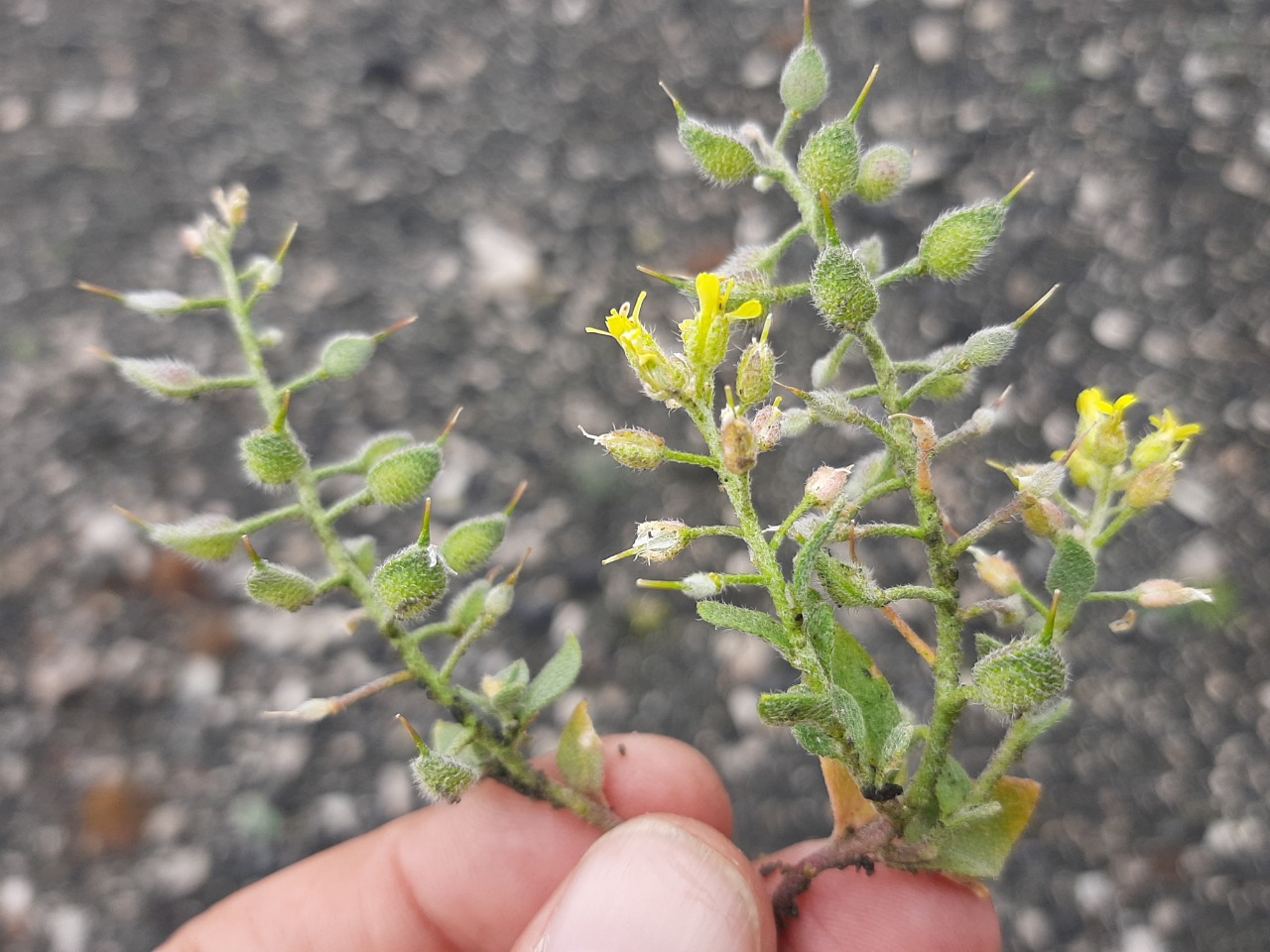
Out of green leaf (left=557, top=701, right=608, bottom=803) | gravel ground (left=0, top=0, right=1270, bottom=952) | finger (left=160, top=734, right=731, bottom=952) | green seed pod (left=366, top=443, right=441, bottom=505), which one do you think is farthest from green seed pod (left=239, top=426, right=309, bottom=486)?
gravel ground (left=0, top=0, right=1270, bottom=952)

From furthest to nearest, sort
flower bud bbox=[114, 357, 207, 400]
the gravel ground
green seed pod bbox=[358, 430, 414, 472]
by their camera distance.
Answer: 1. the gravel ground
2. green seed pod bbox=[358, 430, 414, 472]
3. flower bud bbox=[114, 357, 207, 400]

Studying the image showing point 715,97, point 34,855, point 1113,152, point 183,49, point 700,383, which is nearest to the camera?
point 700,383

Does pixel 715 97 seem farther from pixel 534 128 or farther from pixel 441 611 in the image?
pixel 441 611

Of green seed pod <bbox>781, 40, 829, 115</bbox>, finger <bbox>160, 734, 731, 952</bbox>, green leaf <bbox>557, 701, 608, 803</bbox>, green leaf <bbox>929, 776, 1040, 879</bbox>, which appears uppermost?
green seed pod <bbox>781, 40, 829, 115</bbox>

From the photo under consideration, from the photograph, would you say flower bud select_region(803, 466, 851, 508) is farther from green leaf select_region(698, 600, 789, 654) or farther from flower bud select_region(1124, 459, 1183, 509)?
flower bud select_region(1124, 459, 1183, 509)

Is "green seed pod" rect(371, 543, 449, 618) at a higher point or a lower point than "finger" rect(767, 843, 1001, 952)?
higher

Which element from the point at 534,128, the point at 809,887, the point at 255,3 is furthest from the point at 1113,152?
the point at 255,3
